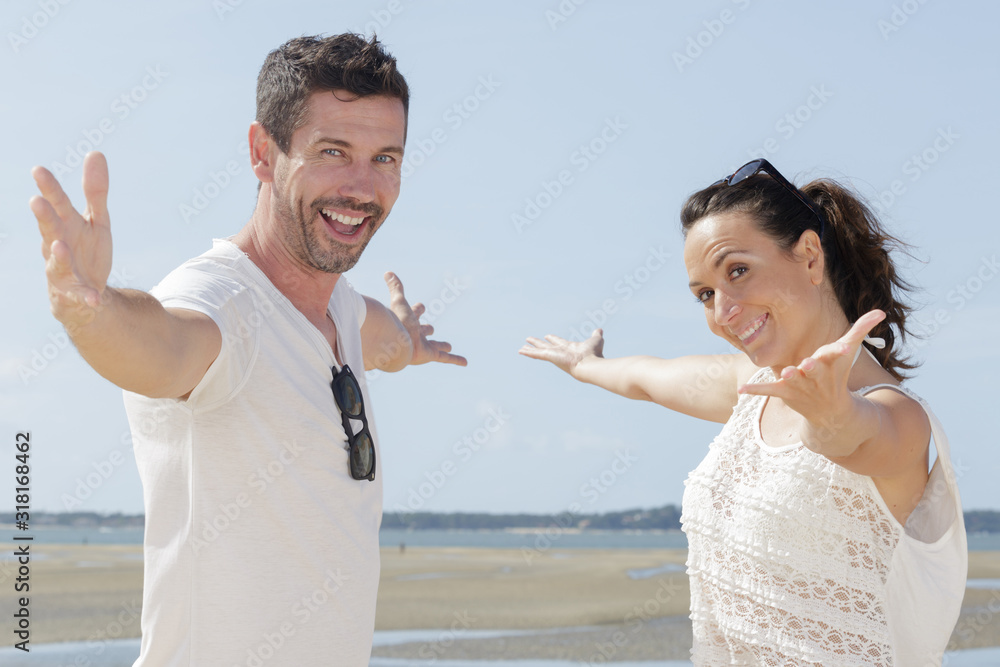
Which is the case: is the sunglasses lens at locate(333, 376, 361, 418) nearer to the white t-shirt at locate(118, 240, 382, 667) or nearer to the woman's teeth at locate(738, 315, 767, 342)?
the white t-shirt at locate(118, 240, 382, 667)

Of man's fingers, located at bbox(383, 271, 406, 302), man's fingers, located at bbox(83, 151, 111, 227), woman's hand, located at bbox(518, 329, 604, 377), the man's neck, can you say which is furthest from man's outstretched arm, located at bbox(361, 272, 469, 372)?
man's fingers, located at bbox(83, 151, 111, 227)

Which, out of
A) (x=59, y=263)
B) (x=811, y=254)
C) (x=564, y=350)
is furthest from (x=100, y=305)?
(x=564, y=350)

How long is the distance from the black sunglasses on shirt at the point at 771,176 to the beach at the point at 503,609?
8.57 metres

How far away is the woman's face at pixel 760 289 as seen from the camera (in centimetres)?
292

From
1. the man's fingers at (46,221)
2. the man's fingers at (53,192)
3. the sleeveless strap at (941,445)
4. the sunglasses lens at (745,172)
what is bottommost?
the man's fingers at (46,221)

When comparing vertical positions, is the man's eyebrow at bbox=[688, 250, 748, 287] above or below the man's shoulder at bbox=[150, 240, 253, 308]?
above

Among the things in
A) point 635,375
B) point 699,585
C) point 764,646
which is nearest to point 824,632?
point 764,646

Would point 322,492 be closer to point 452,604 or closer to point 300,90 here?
point 300,90

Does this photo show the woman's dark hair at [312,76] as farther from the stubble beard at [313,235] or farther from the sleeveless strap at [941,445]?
the sleeveless strap at [941,445]

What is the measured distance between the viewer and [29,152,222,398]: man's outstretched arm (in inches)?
71.3

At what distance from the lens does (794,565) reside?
9.16 ft

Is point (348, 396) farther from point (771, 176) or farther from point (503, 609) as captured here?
point (503, 609)

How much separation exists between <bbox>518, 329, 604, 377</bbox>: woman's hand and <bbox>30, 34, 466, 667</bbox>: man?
168cm

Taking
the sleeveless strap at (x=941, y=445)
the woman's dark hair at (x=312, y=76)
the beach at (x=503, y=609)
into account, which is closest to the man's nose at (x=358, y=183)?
the woman's dark hair at (x=312, y=76)
